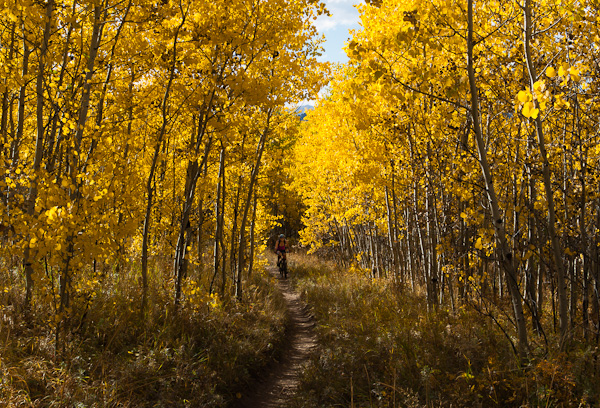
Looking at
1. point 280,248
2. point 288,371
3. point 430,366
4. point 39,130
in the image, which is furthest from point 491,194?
point 280,248

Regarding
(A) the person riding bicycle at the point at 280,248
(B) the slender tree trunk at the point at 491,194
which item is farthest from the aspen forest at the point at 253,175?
(A) the person riding bicycle at the point at 280,248

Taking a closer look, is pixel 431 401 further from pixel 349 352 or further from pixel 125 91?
pixel 125 91

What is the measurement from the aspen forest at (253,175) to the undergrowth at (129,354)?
0.03m

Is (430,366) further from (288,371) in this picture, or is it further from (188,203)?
(188,203)

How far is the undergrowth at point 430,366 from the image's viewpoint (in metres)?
3.65

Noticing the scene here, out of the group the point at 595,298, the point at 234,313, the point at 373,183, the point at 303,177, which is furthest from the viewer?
the point at 303,177

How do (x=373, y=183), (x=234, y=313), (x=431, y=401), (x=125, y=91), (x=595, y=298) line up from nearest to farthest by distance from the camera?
(x=431, y=401), (x=595, y=298), (x=125, y=91), (x=234, y=313), (x=373, y=183)

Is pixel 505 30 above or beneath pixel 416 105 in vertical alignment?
above

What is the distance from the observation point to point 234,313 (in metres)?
6.81

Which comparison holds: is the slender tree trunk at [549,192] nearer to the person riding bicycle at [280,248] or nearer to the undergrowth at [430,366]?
the undergrowth at [430,366]

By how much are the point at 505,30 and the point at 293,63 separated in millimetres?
3410

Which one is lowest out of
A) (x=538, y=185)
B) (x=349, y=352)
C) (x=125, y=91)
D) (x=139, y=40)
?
(x=349, y=352)

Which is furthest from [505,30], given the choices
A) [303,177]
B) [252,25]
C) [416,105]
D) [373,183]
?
[303,177]

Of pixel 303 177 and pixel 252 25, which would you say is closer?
pixel 252 25
